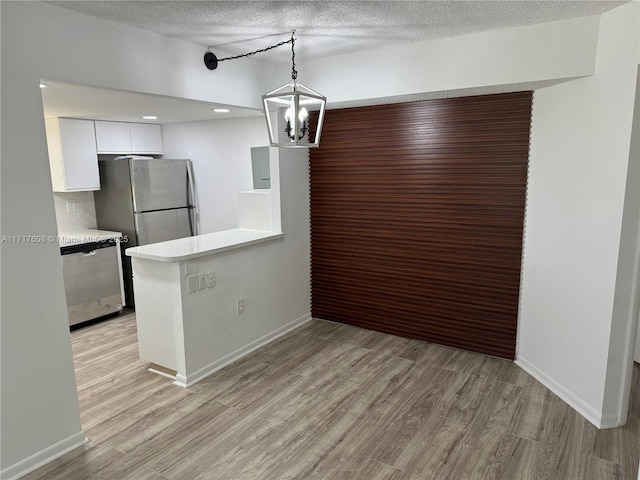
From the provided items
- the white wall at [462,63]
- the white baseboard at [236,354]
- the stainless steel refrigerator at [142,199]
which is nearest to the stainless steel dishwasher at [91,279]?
the stainless steel refrigerator at [142,199]

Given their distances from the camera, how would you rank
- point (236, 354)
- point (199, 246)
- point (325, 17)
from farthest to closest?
point (236, 354), point (199, 246), point (325, 17)

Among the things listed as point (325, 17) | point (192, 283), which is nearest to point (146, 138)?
point (192, 283)

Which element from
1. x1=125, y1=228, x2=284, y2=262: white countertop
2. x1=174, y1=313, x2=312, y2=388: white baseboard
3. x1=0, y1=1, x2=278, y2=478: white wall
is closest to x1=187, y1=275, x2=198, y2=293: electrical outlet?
x1=125, y1=228, x2=284, y2=262: white countertop

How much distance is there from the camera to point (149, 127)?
526 centimetres

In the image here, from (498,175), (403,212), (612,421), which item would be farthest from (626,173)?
(403,212)

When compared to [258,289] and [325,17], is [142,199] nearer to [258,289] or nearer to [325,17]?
[258,289]

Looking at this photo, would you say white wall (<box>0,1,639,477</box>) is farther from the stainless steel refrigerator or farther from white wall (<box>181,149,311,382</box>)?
the stainless steel refrigerator

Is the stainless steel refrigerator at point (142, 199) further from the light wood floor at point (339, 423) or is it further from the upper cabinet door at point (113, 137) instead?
the light wood floor at point (339, 423)

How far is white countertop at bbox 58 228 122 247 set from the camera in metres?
4.26

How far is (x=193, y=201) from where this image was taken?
530 centimetres

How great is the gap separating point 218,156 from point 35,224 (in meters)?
2.91

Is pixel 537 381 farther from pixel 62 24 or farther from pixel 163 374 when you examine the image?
pixel 62 24

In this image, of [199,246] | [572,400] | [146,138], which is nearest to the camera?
[572,400]

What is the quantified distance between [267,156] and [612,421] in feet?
12.0
